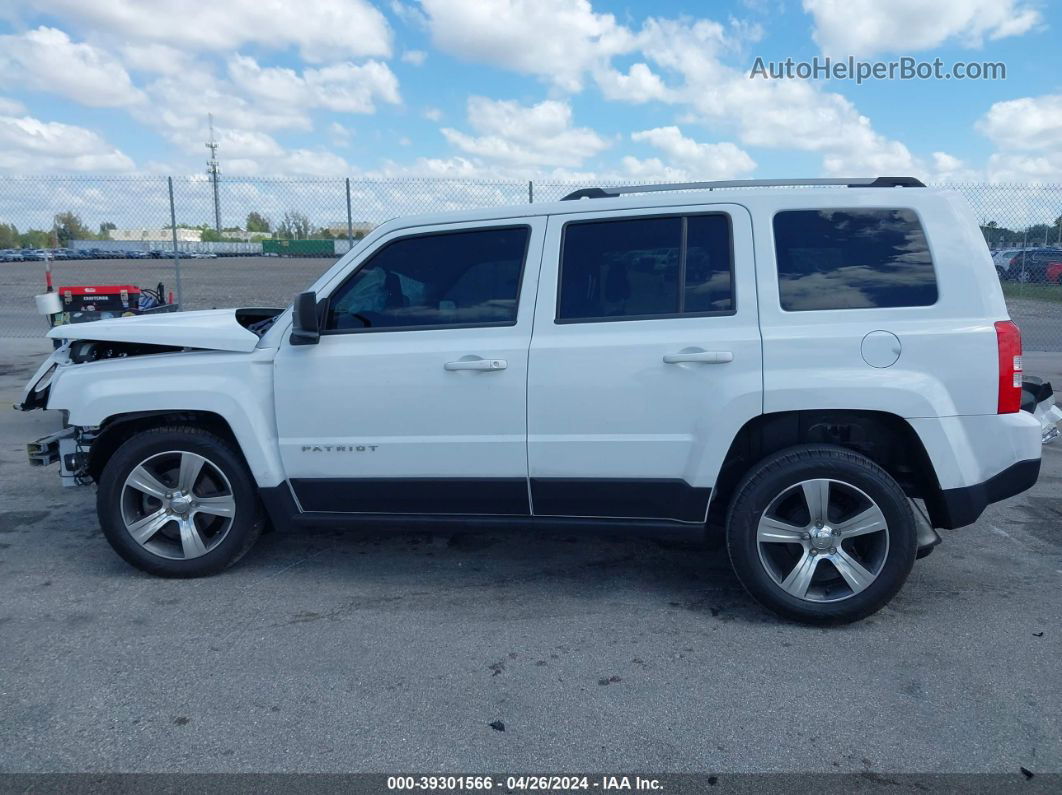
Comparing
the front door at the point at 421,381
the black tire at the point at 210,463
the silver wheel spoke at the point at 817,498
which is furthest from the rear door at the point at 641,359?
the black tire at the point at 210,463

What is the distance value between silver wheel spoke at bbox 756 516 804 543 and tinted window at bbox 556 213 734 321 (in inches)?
39.0

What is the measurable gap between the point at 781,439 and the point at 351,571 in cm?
236

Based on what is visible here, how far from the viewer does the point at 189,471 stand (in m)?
4.34

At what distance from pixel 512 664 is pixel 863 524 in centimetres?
168

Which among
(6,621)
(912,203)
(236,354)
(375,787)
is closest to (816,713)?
(375,787)

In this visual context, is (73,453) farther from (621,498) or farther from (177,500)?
(621,498)

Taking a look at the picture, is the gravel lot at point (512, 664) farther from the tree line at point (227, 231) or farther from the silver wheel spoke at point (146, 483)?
the tree line at point (227, 231)

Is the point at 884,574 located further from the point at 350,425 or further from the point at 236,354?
the point at 236,354

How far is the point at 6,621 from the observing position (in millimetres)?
3957

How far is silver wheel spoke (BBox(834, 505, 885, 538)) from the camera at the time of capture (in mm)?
3744

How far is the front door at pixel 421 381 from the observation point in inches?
156

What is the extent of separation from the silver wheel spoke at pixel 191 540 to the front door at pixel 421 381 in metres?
0.63

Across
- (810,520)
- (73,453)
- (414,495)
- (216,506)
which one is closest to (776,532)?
(810,520)

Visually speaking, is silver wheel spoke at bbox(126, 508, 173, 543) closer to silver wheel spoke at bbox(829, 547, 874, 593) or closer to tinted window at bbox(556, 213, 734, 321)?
tinted window at bbox(556, 213, 734, 321)
